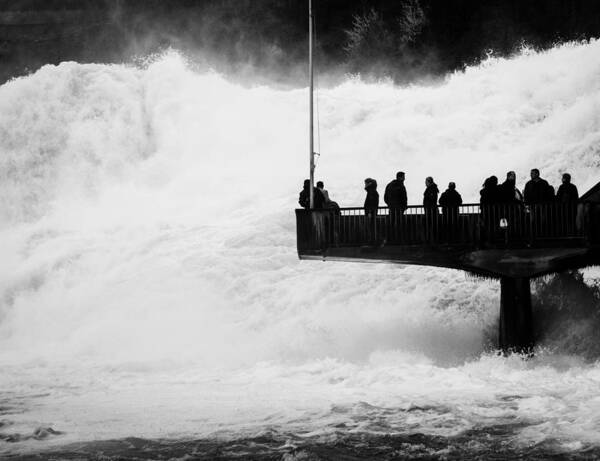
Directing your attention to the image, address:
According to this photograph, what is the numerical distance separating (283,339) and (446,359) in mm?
5314

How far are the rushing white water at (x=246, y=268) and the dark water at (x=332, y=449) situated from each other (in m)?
0.48

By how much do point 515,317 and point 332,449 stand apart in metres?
7.83

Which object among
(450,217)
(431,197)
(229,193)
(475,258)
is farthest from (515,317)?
(229,193)

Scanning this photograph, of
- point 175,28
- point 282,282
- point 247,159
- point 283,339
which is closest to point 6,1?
point 175,28

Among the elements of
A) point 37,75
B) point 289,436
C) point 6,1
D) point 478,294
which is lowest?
point 289,436

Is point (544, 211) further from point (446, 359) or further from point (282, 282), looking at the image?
point (282, 282)

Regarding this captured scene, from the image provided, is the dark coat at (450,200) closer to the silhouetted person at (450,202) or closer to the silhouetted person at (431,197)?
the silhouetted person at (450,202)

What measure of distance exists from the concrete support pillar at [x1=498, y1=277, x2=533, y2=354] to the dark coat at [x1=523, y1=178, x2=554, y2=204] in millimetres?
2220

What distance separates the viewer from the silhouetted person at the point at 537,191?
79.6 feet

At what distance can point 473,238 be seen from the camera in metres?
24.8

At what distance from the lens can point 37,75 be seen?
54.8 meters

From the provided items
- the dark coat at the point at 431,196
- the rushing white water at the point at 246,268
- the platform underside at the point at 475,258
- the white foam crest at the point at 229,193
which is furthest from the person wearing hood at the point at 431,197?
the white foam crest at the point at 229,193

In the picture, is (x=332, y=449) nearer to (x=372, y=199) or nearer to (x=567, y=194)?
(x=372, y=199)

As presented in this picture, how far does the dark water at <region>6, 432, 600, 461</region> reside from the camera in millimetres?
18922
